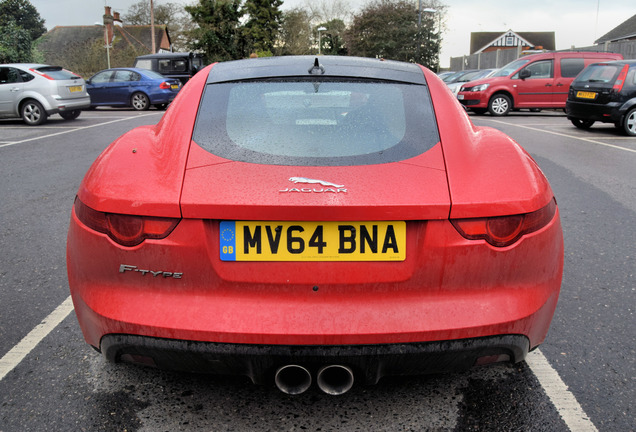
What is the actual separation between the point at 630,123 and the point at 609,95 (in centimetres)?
79

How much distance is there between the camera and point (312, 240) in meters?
2.05

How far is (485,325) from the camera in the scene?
207 cm

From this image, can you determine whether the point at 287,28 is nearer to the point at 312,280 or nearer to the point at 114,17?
the point at 114,17

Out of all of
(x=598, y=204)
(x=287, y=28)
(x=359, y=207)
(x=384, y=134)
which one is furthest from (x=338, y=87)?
(x=287, y=28)

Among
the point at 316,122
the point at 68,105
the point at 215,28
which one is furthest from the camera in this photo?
the point at 215,28

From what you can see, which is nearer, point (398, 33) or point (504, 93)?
point (504, 93)

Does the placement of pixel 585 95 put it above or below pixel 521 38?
below

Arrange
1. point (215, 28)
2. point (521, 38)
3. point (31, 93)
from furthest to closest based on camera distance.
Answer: point (521, 38)
point (215, 28)
point (31, 93)

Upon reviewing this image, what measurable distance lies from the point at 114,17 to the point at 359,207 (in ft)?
229

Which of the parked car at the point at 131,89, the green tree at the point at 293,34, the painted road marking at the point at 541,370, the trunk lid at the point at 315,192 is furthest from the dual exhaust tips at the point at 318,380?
the green tree at the point at 293,34

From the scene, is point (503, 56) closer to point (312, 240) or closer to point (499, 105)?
point (499, 105)

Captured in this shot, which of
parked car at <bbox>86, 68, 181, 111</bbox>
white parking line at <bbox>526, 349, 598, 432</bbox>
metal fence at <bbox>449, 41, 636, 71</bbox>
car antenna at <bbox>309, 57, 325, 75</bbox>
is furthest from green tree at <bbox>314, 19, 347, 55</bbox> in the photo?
white parking line at <bbox>526, 349, 598, 432</bbox>

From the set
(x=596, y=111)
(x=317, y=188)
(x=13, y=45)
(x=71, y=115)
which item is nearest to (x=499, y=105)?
(x=596, y=111)

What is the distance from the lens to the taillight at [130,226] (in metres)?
2.09
